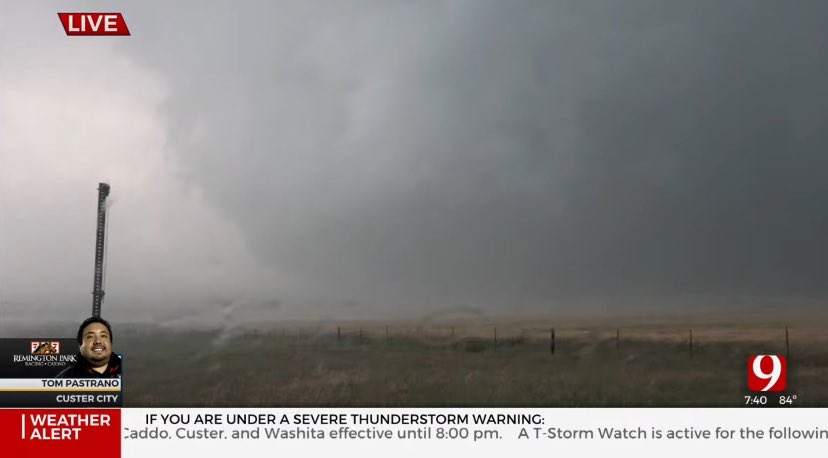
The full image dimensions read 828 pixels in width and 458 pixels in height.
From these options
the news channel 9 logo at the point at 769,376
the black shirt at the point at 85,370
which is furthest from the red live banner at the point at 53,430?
Answer: the news channel 9 logo at the point at 769,376

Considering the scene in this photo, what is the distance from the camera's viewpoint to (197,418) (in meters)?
11.5

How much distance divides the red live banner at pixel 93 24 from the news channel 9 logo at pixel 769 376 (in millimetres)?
15642

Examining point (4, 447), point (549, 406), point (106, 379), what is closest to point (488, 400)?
point (549, 406)

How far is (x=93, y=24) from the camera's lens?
1258 centimetres

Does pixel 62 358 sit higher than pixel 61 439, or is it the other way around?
pixel 62 358

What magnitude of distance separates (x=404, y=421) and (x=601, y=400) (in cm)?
421

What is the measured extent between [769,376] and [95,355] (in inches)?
562

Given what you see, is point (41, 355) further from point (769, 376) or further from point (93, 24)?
point (769, 376)

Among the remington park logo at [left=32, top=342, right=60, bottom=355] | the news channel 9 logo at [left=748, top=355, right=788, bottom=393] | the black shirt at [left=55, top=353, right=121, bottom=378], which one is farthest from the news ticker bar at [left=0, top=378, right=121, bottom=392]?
the news channel 9 logo at [left=748, top=355, right=788, bottom=393]

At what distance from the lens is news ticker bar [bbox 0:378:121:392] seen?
12.0 metres

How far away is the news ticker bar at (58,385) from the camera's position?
39.3 feet

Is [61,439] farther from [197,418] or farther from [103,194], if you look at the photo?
[103,194]

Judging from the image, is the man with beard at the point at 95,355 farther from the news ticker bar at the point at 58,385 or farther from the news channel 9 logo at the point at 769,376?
the news channel 9 logo at the point at 769,376

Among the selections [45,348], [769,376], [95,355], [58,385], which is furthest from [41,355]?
[769,376]
